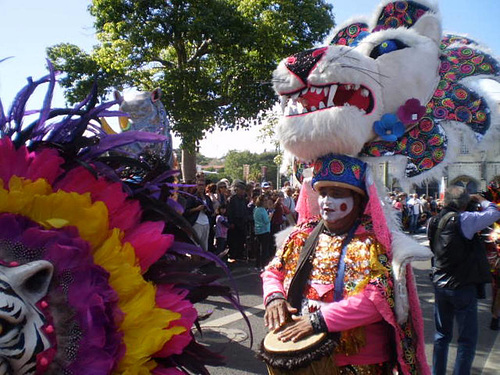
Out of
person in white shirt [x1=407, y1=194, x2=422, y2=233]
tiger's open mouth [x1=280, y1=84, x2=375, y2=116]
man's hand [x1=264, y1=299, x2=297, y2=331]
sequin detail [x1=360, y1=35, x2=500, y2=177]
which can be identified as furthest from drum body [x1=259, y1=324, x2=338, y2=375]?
person in white shirt [x1=407, y1=194, x2=422, y2=233]

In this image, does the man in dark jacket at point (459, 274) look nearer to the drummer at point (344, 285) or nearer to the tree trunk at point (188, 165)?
the drummer at point (344, 285)

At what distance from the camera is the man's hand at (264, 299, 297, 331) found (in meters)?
2.29

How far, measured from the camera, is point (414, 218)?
17.1 m

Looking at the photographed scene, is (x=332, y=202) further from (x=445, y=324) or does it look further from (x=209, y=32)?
(x=209, y=32)

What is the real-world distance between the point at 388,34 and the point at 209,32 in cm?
913

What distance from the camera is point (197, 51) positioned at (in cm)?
1218

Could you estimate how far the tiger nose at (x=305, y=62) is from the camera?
2.53m

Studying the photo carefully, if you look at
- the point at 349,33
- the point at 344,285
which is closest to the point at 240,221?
the point at 349,33

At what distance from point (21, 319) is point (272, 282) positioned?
1627 millimetres

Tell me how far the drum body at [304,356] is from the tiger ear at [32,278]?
1248 millimetres

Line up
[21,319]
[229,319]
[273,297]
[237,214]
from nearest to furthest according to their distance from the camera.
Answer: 1. [21,319]
2. [273,297]
3. [229,319]
4. [237,214]

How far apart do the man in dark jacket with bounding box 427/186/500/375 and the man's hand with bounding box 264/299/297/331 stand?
1931 mm

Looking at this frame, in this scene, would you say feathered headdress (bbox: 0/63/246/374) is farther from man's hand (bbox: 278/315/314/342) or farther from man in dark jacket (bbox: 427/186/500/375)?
man in dark jacket (bbox: 427/186/500/375)

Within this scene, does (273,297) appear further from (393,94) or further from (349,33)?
(349,33)
